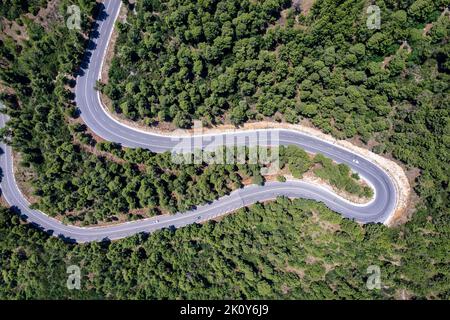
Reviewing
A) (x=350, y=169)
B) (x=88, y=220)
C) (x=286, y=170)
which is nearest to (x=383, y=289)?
(x=350, y=169)

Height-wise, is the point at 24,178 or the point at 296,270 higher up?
the point at 24,178

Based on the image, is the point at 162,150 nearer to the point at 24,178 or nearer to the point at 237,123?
the point at 237,123

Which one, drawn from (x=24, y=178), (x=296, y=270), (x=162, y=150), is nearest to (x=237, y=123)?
(x=162, y=150)

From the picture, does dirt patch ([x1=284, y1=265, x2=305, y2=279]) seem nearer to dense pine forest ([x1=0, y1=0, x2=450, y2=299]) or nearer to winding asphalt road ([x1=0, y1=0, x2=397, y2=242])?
dense pine forest ([x1=0, y1=0, x2=450, y2=299])

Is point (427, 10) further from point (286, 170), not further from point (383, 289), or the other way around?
point (383, 289)

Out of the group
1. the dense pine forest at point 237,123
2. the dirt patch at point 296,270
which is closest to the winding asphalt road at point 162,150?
the dense pine forest at point 237,123

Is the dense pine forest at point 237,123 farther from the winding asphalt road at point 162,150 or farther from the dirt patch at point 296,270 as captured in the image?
the winding asphalt road at point 162,150
